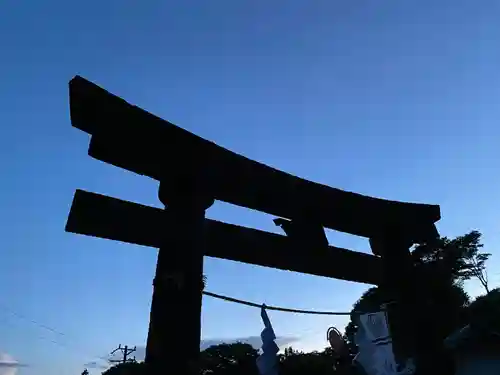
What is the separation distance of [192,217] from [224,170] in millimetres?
631

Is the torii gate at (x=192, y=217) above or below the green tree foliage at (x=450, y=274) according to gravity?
below

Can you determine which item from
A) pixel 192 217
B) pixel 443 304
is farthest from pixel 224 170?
pixel 443 304

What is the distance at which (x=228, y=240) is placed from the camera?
14.0 feet

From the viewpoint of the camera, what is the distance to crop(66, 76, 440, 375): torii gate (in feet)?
10.7

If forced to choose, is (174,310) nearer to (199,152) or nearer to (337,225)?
(199,152)

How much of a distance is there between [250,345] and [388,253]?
48.5 meters

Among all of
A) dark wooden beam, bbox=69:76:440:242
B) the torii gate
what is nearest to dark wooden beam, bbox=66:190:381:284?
the torii gate

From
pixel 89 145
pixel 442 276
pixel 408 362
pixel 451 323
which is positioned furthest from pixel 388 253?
pixel 442 276

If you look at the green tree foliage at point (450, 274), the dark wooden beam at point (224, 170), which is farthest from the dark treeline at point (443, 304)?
the dark wooden beam at point (224, 170)

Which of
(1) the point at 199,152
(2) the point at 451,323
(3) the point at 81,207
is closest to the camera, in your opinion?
(3) the point at 81,207

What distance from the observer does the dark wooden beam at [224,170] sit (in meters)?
3.38

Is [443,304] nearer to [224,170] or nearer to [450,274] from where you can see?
[450,274]

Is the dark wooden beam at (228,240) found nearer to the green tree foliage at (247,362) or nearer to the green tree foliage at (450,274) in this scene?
the green tree foliage at (450,274)

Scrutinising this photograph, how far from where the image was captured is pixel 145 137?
3.59 meters
